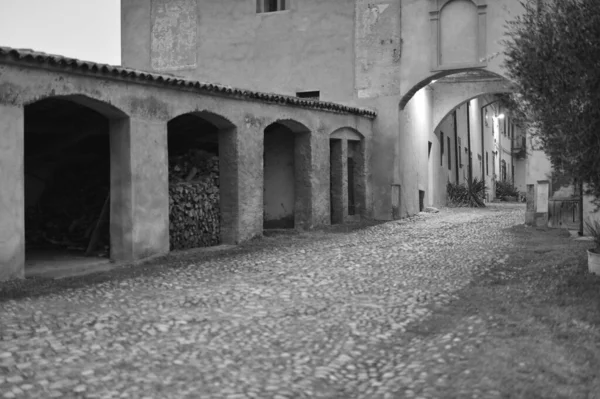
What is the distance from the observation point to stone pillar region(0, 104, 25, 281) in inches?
321

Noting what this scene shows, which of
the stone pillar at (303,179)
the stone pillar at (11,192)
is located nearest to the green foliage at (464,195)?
the stone pillar at (303,179)

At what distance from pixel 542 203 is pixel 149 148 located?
9401 millimetres

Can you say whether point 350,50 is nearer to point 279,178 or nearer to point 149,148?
point 279,178

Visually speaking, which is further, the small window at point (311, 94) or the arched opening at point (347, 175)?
the small window at point (311, 94)

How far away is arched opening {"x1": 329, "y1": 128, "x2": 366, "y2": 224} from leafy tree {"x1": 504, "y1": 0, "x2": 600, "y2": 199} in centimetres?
843

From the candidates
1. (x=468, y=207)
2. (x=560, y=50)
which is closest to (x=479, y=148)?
(x=468, y=207)

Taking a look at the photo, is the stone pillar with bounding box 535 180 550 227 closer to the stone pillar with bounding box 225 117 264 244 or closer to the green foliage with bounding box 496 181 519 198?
the stone pillar with bounding box 225 117 264 244

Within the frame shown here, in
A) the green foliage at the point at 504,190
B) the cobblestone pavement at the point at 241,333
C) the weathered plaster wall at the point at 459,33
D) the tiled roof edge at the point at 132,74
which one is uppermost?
the weathered plaster wall at the point at 459,33

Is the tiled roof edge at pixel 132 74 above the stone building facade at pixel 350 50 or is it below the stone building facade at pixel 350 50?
below

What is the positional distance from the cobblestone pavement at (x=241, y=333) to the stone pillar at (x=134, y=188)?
3.94 ft

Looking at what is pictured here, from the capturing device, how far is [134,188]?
10.2 m

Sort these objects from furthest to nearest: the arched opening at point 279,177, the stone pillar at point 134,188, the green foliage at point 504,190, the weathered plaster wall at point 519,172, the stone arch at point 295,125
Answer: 1. the weathered plaster wall at point 519,172
2. the green foliage at point 504,190
3. the arched opening at point 279,177
4. the stone arch at point 295,125
5. the stone pillar at point 134,188

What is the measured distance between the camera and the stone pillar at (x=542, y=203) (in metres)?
14.6

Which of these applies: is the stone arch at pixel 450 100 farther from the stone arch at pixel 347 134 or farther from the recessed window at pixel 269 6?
the recessed window at pixel 269 6
